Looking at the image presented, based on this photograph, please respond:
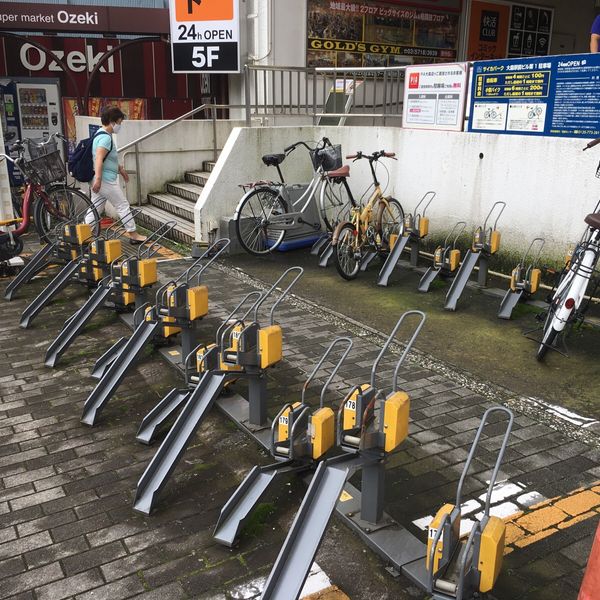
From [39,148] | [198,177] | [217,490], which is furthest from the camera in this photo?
[198,177]

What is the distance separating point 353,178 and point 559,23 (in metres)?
8.44

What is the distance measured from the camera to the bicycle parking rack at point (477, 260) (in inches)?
269

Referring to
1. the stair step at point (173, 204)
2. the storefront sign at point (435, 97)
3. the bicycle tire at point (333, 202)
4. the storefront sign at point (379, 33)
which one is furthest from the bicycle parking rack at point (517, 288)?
the storefront sign at point (379, 33)

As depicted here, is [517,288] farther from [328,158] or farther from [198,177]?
[198,177]

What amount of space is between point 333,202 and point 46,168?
405 cm

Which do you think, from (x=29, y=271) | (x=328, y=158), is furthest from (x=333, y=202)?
(x=29, y=271)

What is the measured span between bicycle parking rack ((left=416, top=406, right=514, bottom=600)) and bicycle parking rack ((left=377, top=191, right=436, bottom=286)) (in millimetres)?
5084

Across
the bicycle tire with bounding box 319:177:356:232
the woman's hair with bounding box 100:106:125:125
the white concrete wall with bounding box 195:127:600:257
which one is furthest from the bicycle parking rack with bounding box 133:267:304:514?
the woman's hair with bounding box 100:106:125:125

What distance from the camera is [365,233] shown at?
8.02 m

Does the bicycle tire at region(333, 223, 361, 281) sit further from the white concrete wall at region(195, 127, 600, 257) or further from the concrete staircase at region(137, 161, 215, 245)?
the concrete staircase at region(137, 161, 215, 245)

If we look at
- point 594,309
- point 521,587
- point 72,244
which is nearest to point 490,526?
point 521,587

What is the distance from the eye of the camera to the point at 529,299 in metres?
6.93

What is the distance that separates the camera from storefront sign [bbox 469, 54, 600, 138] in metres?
6.76

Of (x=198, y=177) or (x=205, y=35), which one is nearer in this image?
(x=205, y=35)
